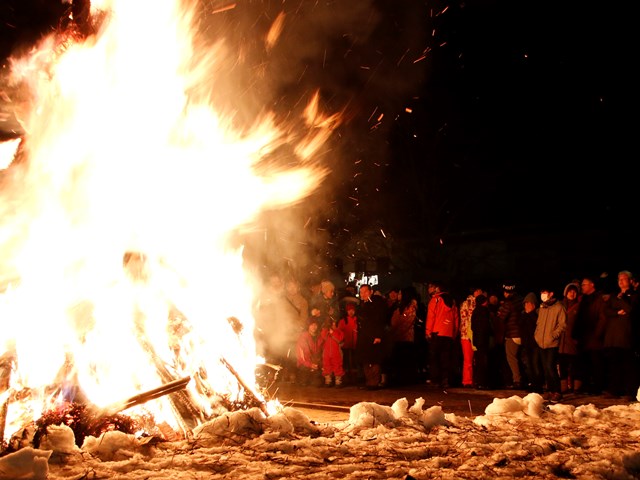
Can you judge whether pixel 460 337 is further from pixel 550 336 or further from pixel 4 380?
pixel 4 380

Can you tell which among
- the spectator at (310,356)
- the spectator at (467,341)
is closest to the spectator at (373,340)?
the spectator at (310,356)

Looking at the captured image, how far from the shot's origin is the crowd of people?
380 inches

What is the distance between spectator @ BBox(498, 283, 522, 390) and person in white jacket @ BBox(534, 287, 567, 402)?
1.38 ft

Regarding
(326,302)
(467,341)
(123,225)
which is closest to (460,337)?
(467,341)

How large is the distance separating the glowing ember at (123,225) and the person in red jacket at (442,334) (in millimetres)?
4529

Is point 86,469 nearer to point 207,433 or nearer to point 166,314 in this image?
point 207,433

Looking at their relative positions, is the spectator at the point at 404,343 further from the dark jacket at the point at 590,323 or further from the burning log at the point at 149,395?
the burning log at the point at 149,395

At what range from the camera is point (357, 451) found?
532 centimetres

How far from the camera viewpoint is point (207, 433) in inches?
222

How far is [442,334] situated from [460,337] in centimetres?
41

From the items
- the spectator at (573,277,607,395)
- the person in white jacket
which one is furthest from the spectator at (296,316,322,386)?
the spectator at (573,277,607,395)

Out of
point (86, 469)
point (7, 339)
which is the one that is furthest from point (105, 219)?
point (86, 469)

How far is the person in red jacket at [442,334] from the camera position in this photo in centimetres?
1134

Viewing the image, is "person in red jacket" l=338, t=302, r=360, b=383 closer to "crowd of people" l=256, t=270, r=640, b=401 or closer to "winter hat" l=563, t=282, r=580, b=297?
"crowd of people" l=256, t=270, r=640, b=401
